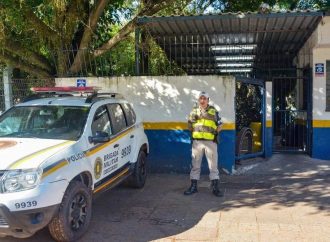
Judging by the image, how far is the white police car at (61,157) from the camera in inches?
185

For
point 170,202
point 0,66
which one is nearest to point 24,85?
point 0,66

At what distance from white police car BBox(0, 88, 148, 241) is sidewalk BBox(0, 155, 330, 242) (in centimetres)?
47

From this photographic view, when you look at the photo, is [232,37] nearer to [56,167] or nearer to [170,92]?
[170,92]

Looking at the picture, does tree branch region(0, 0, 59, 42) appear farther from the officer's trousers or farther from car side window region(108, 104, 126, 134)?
the officer's trousers

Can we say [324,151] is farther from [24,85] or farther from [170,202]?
[24,85]

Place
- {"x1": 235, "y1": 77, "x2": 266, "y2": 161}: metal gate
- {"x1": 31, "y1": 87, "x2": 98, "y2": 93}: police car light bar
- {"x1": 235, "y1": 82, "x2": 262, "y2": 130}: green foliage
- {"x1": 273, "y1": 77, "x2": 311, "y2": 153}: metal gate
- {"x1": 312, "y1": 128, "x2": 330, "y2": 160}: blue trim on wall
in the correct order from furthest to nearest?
{"x1": 235, "y1": 82, "x2": 262, "y2": 130}: green foliage < {"x1": 273, "y1": 77, "x2": 311, "y2": 153}: metal gate < {"x1": 312, "y1": 128, "x2": 330, "y2": 160}: blue trim on wall < {"x1": 235, "y1": 77, "x2": 266, "y2": 161}: metal gate < {"x1": 31, "y1": 87, "x2": 98, "y2": 93}: police car light bar

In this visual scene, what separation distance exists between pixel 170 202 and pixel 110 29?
6.46m

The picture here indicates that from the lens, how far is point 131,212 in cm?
659

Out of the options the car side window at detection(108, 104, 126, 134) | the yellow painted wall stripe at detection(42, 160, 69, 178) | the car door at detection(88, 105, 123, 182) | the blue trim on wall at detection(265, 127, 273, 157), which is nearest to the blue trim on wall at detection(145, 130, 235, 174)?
the blue trim on wall at detection(265, 127, 273, 157)

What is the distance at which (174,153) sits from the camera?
9445 mm

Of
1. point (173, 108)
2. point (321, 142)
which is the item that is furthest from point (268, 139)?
point (173, 108)

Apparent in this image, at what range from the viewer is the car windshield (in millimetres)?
5852

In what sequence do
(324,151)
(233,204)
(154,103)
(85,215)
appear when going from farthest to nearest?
(324,151)
(154,103)
(233,204)
(85,215)

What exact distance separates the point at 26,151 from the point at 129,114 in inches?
109
